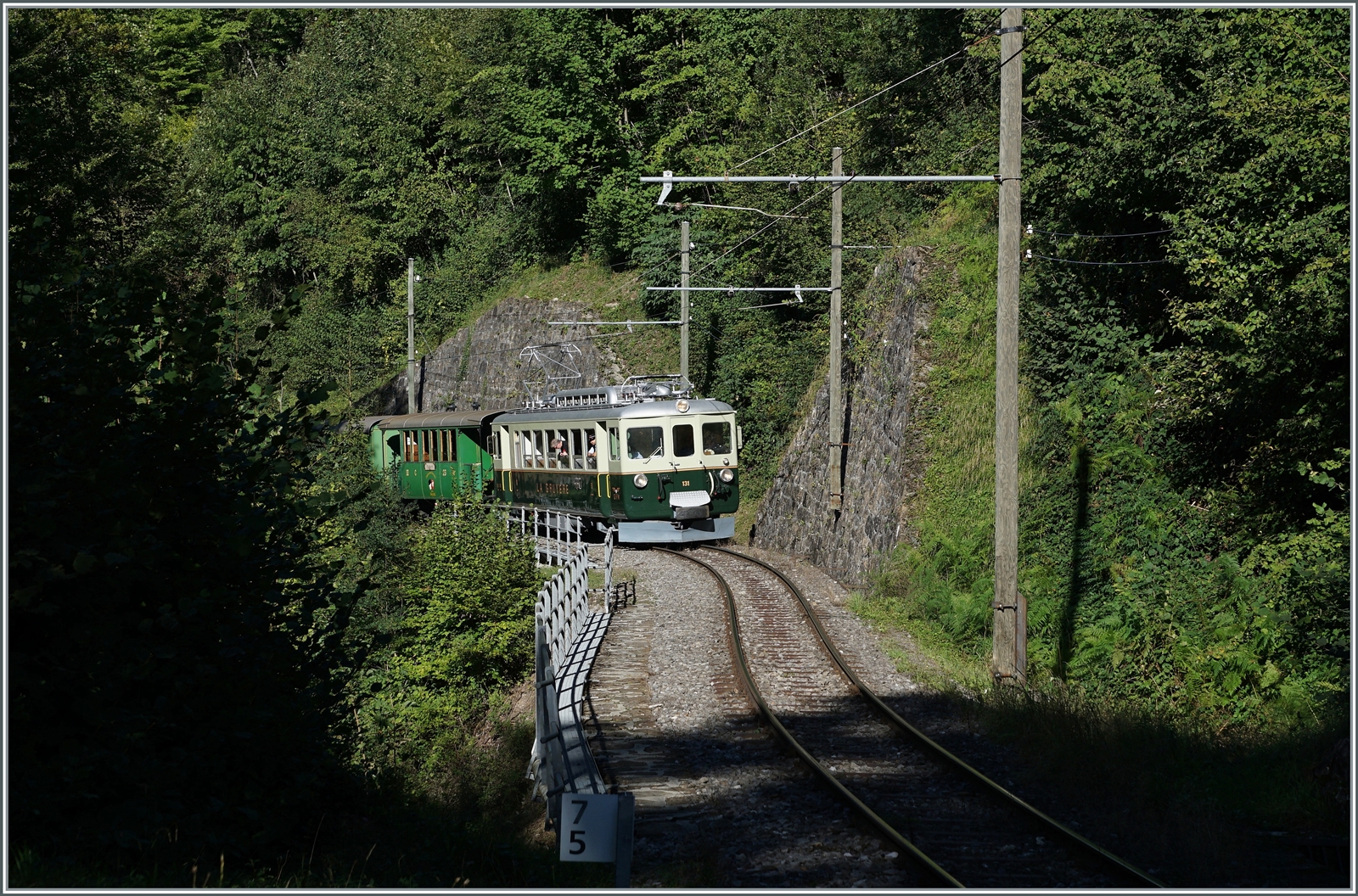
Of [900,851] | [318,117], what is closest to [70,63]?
[900,851]

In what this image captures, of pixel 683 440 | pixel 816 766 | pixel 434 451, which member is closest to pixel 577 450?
pixel 683 440

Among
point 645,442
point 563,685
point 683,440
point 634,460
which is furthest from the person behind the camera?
point 683,440

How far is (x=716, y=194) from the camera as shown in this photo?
136ft

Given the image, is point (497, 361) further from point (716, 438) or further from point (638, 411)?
point (638, 411)

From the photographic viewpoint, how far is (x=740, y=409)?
1329 inches

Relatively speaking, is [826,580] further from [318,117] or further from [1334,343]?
[318,117]

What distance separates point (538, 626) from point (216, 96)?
62.6 m

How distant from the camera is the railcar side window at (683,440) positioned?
24.5 meters

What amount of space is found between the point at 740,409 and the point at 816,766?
24.1m

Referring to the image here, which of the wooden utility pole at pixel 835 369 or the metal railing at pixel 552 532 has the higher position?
the wooden utility pole at pixel 835 369

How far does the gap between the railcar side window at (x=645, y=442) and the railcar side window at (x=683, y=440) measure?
342 millimetres

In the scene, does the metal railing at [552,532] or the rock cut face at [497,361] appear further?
the rock cut face at [497,361]

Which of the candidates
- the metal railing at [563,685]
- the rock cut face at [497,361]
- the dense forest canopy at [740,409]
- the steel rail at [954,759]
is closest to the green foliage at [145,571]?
the dense forest canopy at [740,409]

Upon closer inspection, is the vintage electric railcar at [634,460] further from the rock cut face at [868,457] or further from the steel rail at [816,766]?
the steel rail at [816,766]
